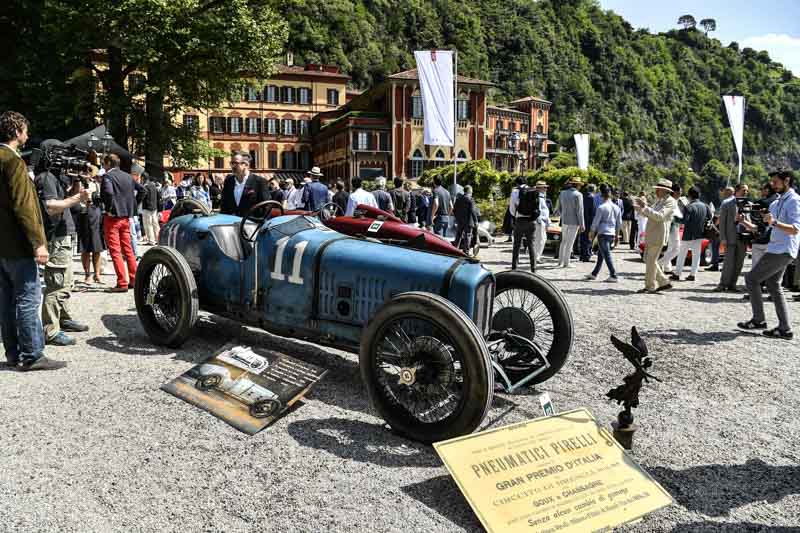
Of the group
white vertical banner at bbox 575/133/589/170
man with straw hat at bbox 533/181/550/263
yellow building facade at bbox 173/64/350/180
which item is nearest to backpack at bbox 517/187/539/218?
man with straw hat at bbox 533/181/550/263

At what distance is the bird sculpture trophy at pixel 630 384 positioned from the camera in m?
3.47

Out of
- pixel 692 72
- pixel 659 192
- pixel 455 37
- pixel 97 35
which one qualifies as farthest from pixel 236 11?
pixel 692 72

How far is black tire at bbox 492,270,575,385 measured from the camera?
4480mm

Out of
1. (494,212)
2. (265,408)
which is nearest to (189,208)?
(265,408)

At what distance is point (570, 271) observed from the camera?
12.2m

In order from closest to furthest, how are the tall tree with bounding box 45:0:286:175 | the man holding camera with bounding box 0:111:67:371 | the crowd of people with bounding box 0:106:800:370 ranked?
the man holding camera with bounding box 0:111:67:371, the crowd of people with bounding box 0:106:800:370, the tall tree with bounding box 45:0:286:175

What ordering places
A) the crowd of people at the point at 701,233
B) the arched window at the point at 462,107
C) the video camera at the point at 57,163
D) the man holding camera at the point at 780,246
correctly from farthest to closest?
Answer: the arched window at the point at 462,107, the crowd of people at the point at 701,233, the man holding camera at the point at 780,246, the video camera at the point at 57,163

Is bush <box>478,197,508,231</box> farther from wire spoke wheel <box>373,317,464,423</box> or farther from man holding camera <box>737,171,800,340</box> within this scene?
wire spoke wheel <box>373,317,464,423</box>

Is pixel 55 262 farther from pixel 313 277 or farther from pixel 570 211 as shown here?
pixel 570 211

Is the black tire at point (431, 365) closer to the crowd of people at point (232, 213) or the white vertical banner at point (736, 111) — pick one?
the crowd of people at point (232, 213)

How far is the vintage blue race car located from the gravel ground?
31 centimetres

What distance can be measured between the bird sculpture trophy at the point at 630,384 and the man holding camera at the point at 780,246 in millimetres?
4202

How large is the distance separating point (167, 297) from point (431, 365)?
2.94m

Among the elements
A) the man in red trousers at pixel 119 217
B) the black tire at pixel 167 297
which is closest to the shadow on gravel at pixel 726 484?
the black tire at pixel 167 297
